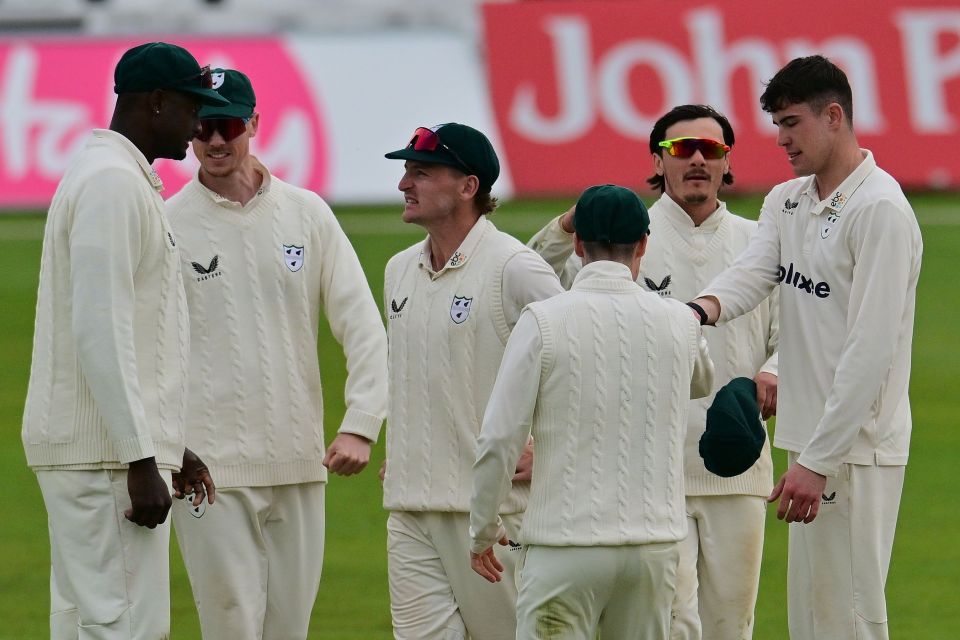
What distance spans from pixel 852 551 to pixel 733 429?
0.53 meters

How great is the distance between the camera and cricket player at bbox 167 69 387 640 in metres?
5.93

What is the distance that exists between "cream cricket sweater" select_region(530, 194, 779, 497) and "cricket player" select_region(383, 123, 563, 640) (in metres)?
0.55

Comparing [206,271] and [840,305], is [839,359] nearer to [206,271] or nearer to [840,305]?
[840,305]

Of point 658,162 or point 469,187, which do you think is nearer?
point 469,187

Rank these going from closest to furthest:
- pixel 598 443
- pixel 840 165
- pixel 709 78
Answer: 1. pixel 598 443
2. pixel 840 165
3. pixel 709 78

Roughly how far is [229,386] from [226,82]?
1.09 metres

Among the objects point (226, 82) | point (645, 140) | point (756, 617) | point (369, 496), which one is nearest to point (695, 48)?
point (645, 140)

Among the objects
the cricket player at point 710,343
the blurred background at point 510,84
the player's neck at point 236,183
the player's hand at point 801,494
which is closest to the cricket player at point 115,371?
the player's neck at point 236,183

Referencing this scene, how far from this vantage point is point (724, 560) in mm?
6172

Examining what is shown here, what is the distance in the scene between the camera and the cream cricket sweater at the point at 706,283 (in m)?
6.16

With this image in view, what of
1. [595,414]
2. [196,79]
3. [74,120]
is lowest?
[595,414]

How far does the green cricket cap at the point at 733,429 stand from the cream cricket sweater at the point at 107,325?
168 cm

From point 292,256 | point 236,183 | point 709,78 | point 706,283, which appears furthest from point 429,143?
point 709,78

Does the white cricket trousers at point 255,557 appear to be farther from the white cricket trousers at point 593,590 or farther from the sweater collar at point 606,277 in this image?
the sweater collar at point 606,277
